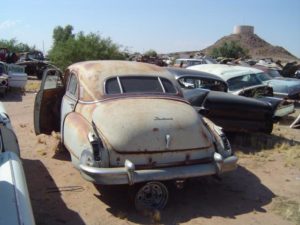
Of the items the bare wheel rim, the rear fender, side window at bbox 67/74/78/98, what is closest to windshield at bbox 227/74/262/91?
side window at bbox 67/74/78/98

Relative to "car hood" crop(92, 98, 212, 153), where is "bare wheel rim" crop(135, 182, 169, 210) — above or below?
below

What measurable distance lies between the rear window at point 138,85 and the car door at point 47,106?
1.77 m

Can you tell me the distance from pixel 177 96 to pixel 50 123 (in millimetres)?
2588

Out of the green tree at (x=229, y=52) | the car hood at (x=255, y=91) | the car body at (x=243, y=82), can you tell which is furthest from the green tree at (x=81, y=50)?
the green tree at (x=229, y=52)

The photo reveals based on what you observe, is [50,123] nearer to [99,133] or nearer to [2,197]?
[99,133]

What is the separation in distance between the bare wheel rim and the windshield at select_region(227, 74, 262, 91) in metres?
7.52

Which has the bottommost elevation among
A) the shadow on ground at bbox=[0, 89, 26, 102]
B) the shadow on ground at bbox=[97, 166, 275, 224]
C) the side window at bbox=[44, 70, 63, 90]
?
the shadow on ground at bbox=[97, 166, 275, 224]

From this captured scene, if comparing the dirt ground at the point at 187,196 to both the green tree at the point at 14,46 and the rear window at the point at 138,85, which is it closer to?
the rear window at the point at 138,85

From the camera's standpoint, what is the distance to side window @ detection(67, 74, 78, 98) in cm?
658

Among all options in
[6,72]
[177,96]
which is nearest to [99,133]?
[177,96]

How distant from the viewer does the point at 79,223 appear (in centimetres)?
470

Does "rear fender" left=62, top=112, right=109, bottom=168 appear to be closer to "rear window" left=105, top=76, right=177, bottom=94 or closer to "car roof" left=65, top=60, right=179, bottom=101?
"car roof" left=65, top=60, right=179, bottom=101

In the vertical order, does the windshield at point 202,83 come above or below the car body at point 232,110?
above

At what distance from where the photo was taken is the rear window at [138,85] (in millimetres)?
5984
